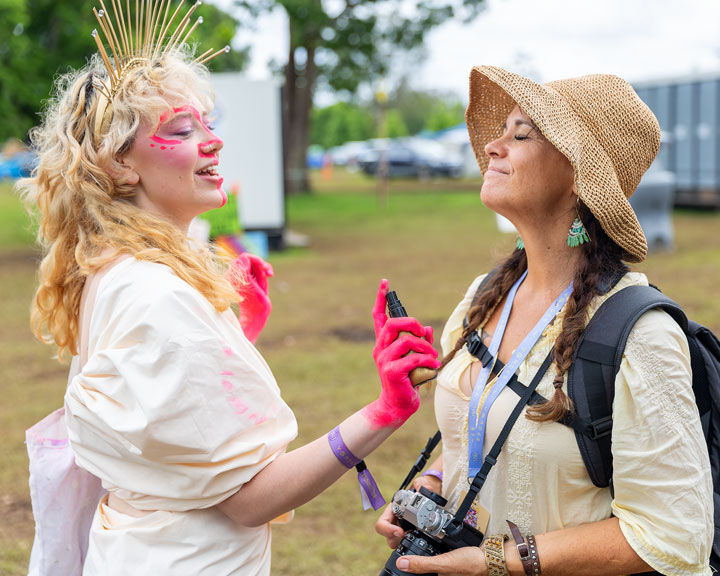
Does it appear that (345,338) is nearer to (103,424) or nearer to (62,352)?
(62,352)

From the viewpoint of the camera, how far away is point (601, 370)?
71.5 inches

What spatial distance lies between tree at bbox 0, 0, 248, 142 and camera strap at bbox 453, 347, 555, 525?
457 inches

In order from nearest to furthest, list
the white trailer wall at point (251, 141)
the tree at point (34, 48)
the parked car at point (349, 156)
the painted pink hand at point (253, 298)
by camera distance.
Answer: the painted pink hand at point (253, 298), the tree at point (34, 48), the white trailer wall at point (251, 141), the parked car at point (349, 156)

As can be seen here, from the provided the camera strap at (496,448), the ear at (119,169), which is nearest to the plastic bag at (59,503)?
the ear at (119,169)

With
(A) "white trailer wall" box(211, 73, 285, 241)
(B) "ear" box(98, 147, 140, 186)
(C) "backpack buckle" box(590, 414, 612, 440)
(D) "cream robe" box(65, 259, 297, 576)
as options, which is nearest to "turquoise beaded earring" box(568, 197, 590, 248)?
(C) "backpack buckle" box(590, 414, 612, 440)

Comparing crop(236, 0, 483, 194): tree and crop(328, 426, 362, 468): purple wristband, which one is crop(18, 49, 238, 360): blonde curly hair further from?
crop(236, 0, 483, 194): tree

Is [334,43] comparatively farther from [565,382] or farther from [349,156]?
[349,156]

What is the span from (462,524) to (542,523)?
21 centimetres

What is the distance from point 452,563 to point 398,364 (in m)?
0.54

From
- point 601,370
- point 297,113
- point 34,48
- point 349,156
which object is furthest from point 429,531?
point 349,156

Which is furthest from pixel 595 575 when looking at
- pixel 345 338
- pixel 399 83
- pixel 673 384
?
pixel 399 83

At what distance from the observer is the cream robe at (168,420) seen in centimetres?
172

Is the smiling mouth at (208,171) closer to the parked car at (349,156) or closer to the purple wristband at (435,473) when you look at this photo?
the purple wristband at (435,473)

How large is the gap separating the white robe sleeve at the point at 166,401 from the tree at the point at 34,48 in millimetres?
11481
